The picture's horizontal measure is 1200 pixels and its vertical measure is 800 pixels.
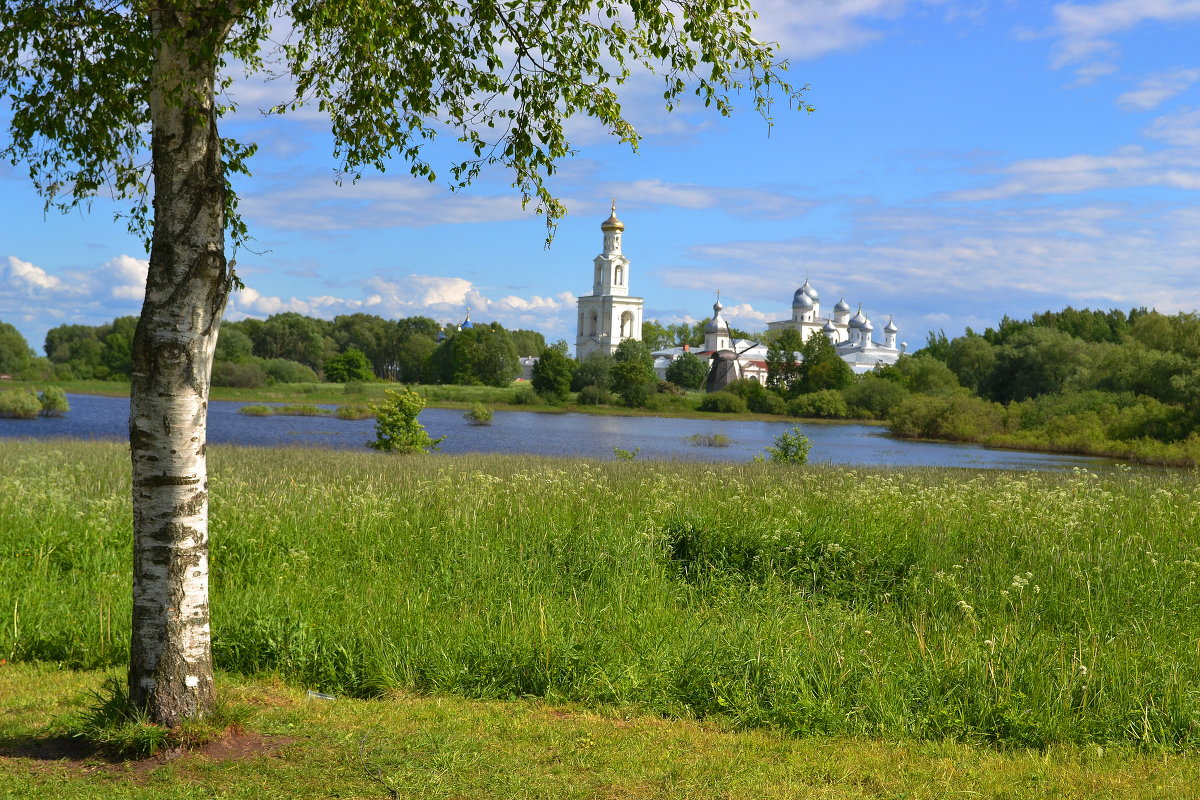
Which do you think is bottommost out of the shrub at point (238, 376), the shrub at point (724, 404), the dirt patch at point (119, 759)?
the dirt patch at point (119, 759)

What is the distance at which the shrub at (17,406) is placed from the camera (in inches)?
1886

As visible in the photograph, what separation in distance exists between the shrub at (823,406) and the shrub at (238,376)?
49.0m

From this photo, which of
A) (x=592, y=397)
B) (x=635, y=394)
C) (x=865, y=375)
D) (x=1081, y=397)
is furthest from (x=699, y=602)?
(x=865, y=375)

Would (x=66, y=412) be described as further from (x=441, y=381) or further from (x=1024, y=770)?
(x=441, y=381)

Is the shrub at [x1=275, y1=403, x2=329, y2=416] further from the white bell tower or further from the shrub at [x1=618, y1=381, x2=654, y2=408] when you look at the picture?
the white bell tower

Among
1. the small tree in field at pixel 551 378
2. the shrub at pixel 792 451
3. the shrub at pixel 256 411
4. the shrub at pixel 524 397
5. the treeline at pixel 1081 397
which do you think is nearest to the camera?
the shrub at pixel 792 451

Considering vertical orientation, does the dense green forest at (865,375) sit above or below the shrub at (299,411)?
above

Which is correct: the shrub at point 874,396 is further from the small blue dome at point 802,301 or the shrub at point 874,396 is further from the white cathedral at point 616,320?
the small blue dome at point 802,301

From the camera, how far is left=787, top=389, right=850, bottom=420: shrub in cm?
8469

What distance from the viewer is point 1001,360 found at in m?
73.1

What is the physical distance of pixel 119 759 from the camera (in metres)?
4.68

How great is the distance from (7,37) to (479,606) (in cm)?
462

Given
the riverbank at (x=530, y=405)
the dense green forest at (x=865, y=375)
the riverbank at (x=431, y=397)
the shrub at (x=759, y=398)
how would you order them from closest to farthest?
the dense green forest at (x=865, y=375), the riverbank at (x=530, y=405), the riverbank at (x=431, y=397), the shrub at (x=759, y=398)

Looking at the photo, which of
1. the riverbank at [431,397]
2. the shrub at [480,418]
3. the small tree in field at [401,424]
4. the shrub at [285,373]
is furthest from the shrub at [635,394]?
the small tree in field at [401,424]
